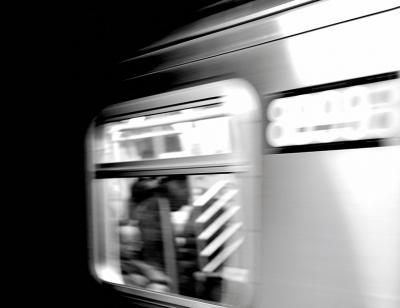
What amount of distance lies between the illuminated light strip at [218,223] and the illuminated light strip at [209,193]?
96 millimetres

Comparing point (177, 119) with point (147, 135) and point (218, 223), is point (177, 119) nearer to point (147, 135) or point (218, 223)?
point (147, 135)

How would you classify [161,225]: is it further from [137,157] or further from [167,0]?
[167,0]

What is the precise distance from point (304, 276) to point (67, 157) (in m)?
1.79

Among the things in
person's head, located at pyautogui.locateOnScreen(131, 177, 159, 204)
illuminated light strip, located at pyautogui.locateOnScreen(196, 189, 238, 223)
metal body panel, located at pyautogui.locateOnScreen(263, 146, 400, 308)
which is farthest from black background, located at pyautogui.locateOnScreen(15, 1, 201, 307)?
metal body panel, located at pyautogui.locateOnScreen(263, 146, 400, 308)

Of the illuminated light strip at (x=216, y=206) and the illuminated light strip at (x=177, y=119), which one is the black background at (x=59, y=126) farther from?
the illuminated light strip at (x=216, y=206)

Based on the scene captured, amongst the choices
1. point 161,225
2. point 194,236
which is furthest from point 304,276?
point 161,225

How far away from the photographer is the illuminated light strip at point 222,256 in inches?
75.5

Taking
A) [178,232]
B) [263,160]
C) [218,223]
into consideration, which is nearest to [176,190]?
[178,232]

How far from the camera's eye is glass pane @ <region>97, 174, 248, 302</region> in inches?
77.5

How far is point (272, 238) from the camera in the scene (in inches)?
70.1

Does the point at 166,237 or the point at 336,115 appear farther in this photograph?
the point at 166,237

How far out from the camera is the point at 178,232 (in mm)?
2266

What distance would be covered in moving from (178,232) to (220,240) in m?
0.30

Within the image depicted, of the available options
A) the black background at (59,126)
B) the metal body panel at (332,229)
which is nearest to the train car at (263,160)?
the metal body panel at (332,229)
